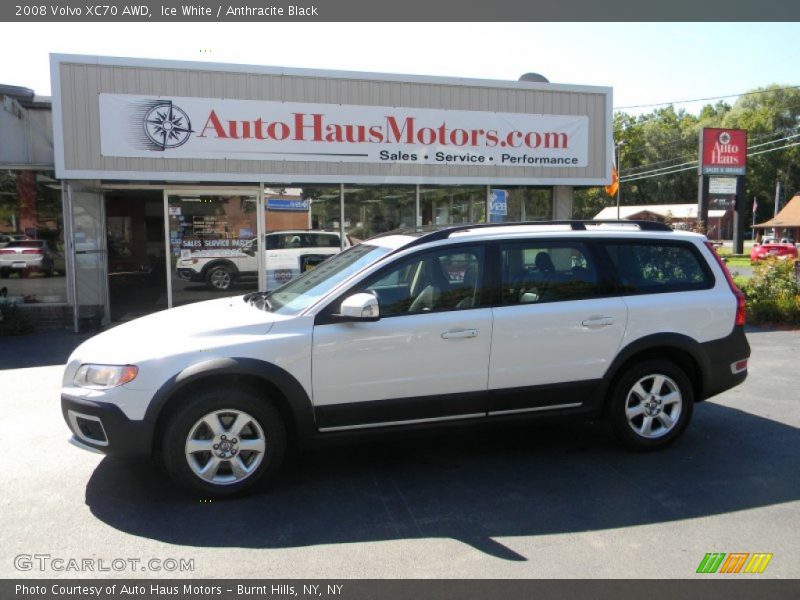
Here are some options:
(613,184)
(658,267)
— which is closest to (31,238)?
(658,267)

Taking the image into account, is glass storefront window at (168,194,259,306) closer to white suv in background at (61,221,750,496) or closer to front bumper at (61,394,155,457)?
white suv in background at (61,221,750,496)

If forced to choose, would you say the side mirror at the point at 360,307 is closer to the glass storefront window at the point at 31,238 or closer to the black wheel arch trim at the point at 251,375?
the black wheel arch trim at the point at 251,375

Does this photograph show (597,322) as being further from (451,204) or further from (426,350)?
(451,204)

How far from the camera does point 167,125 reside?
10.7 m

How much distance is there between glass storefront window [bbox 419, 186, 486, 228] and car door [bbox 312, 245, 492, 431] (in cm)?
825

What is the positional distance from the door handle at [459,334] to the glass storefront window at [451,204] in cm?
845

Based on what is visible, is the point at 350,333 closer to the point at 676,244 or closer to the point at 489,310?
the point at 489,310

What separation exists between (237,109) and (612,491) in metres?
9.03

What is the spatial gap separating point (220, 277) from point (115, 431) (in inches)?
330

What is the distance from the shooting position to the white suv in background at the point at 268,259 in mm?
12000

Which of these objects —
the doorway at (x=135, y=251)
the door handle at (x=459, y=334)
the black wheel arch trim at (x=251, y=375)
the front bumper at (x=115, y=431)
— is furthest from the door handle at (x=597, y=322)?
the doorway at (x=135, y=251)

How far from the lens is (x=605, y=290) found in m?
4.93

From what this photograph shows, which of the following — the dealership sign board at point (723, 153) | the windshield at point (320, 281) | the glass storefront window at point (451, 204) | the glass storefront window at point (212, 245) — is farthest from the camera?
the dealership sign board at point (723, 153)

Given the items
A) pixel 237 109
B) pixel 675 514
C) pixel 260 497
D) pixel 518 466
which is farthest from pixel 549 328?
pixel 237 109
